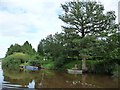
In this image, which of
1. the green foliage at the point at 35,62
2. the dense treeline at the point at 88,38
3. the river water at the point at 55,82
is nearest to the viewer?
the river water at the point at 55,82

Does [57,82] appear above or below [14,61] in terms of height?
below

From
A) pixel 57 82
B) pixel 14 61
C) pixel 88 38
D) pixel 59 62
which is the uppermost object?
pixel 88 38

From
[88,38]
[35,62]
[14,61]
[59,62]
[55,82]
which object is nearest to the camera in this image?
[55,82]

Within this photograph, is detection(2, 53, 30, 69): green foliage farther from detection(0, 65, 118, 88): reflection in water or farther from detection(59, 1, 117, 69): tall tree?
detection(0, 65, 118, 88): reflection in water

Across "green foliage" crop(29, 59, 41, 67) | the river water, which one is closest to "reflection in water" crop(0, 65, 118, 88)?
the river water

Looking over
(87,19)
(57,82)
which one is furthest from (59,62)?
(57,82)

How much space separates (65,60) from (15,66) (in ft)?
33.2

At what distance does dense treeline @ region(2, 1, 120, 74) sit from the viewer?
30.1 meters

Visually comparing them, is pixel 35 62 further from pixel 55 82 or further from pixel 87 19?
pixel 55 82

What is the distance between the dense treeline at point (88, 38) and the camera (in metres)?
30.1

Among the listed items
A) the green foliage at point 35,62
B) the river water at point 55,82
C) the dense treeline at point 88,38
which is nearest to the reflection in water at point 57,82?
the river water at point 55,82

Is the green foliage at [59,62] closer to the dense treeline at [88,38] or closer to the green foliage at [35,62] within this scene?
the dense treeline at [88,38]

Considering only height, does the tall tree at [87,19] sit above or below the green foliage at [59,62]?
above

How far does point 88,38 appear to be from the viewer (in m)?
31.0
